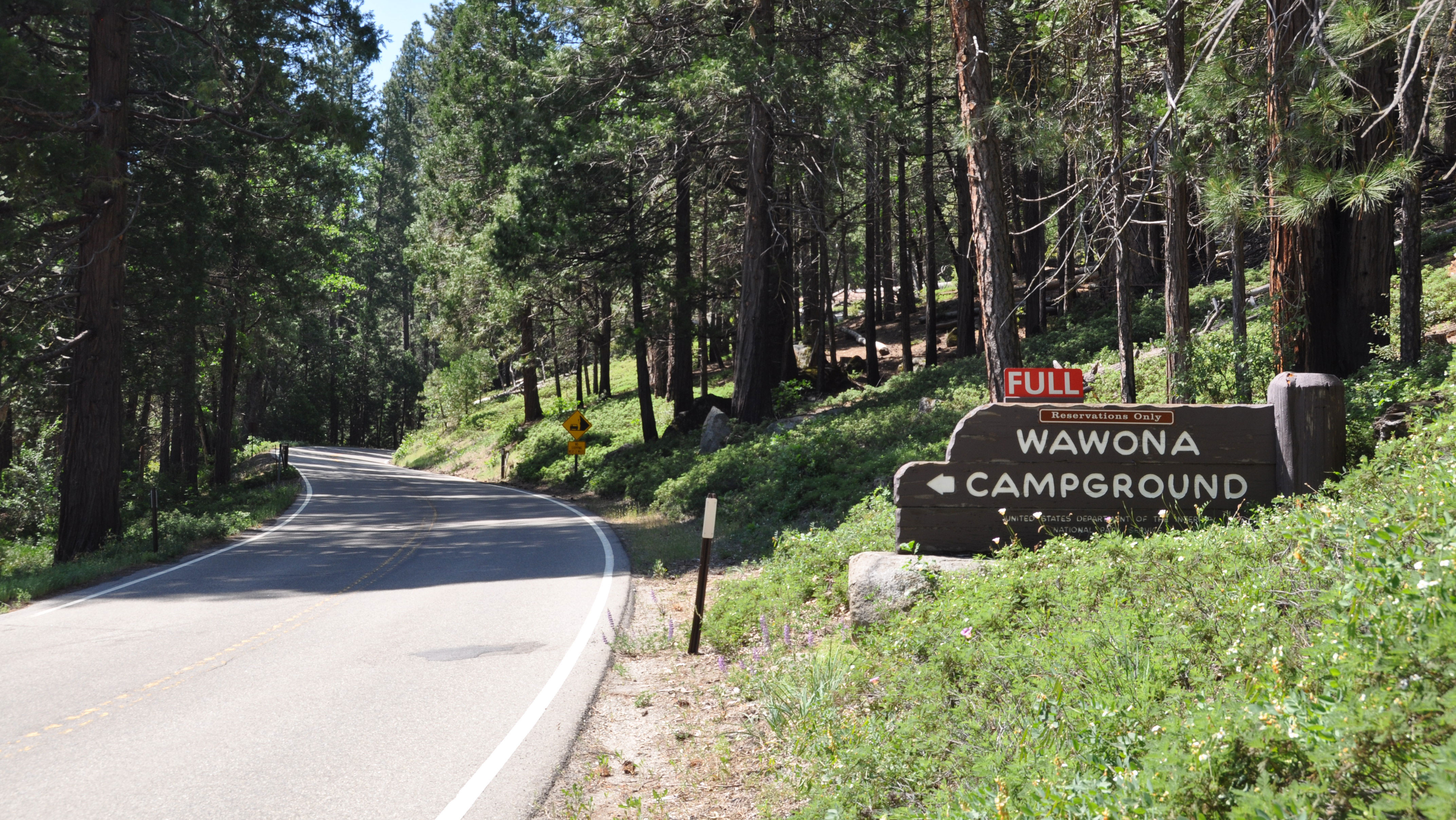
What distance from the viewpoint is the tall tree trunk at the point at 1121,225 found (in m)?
11.9

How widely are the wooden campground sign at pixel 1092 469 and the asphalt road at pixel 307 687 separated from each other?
3270 mm

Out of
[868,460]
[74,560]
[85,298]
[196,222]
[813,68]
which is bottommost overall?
[74,560]

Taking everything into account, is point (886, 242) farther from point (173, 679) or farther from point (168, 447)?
point (168, 447)

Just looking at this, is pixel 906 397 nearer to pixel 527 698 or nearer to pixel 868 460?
pixel 868 460

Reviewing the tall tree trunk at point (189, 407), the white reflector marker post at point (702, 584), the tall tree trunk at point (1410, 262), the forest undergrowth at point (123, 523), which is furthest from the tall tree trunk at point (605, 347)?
the tall tree trunk at point (1410, 262)

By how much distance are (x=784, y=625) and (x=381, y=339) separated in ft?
241

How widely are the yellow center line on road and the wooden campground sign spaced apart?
19.1ft

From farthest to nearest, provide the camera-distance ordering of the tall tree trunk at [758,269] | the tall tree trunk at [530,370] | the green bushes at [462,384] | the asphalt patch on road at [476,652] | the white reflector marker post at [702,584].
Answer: the green bushes at [462,384] < the tall tree trunk at [530,370] < the tall tree trunk at [758,269] < the white reflector marker post at [702,584] < the asphalt patch on road at [476,652]

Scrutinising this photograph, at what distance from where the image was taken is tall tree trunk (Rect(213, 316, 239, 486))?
3306 centimetres

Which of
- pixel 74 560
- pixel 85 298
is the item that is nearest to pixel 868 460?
pixel 74 560

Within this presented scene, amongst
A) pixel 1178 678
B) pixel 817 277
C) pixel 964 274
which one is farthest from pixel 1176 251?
pixel 817 277

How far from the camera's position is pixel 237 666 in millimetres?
7898

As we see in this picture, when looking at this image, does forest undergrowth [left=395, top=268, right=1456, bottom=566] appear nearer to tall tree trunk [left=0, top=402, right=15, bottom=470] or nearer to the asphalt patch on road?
the asphalt patch on road

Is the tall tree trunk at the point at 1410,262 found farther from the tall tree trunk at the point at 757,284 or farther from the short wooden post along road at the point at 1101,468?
the tall tree trunk at the point at 757,284
